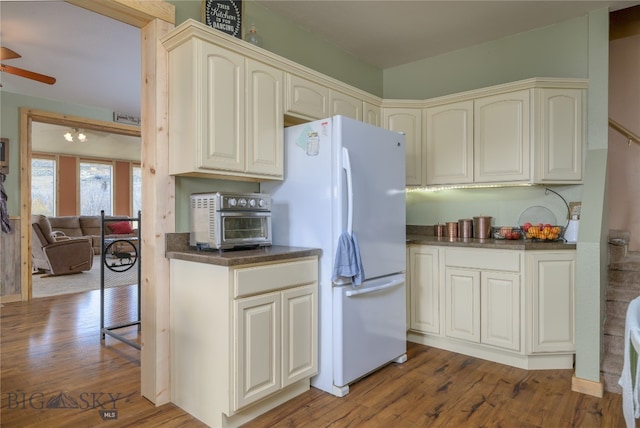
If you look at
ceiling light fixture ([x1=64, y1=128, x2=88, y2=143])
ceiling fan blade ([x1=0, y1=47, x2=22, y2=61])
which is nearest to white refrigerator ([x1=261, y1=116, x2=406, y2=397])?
ceiling fan blade ([x1=0, y1=47, x2=22, y2=61])

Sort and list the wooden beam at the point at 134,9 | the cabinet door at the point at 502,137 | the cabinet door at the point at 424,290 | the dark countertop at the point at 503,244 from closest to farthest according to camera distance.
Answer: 1. the wooden beam at the point at 134,9
2. the dark countertop at the point at 503,244
3. the cabinet door at the point at 502,137
4. the cabinet door at the point at 424,290

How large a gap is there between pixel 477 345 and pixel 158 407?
2329 millimetres

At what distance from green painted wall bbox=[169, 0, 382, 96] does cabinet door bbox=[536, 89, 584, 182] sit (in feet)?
5.61

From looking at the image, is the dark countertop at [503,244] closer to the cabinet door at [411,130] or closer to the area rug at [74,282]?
the cabinet door at [411,130]

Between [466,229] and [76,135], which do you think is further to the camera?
[76,135]

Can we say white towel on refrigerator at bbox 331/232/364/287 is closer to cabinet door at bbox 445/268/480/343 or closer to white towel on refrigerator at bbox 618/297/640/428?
cabinet door at bbox 445/268/480/343

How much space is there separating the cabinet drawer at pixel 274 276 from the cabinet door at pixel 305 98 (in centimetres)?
107

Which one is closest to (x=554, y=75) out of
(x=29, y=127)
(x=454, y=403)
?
(x=454, y=403)

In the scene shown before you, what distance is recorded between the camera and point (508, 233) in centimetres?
323

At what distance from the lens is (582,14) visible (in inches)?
123

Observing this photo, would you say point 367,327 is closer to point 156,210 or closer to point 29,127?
point 156,210

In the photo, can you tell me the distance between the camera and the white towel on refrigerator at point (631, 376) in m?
1.06

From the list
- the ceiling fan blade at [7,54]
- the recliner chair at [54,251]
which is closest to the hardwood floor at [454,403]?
the ceiling fan blade at [7,54]

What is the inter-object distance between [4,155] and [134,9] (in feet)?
13.1
